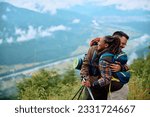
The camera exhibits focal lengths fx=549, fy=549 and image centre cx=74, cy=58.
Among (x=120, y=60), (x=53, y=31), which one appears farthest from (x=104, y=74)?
(x=53, y=31)

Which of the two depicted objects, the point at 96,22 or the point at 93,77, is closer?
the point at 93,77

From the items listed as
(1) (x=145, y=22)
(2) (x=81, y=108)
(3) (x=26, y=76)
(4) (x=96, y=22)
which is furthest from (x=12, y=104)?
(1) (x=145, y=22)

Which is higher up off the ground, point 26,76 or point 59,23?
point 59,23

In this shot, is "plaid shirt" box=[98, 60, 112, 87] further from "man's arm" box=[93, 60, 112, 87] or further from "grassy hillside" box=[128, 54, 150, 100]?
"grassy hillside" box=[128, 54, 150, 100]

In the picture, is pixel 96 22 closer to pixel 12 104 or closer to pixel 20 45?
pixel 20 45

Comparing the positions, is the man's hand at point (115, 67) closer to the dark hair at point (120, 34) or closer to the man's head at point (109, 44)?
the man's head at point (109, 44)

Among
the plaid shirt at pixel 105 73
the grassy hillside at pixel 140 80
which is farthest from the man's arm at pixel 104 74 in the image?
the grassy hillside at pixel 140 80

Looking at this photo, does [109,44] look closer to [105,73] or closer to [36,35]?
[105,73]
